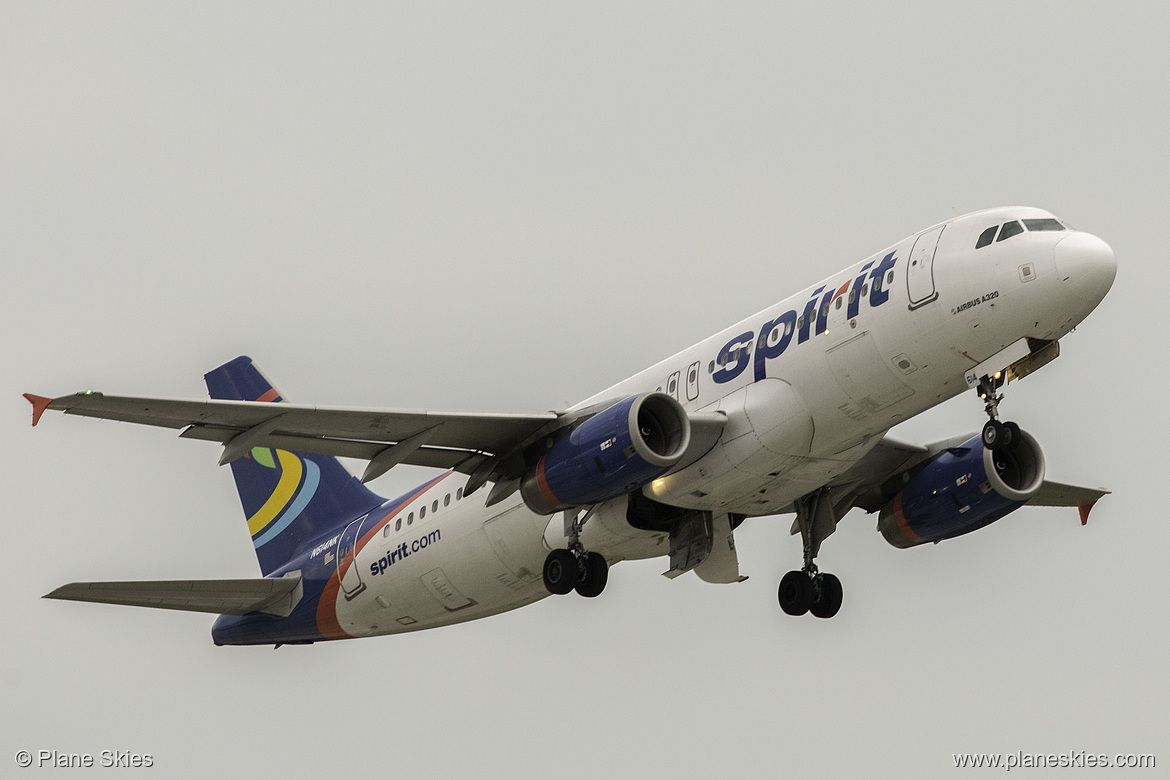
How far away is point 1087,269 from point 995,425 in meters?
3.15

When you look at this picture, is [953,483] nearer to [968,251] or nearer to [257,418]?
[968,251]

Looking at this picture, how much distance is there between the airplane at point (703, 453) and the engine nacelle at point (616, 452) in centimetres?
4

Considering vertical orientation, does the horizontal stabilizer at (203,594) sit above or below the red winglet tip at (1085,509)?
above

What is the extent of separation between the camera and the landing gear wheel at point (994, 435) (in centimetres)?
2434

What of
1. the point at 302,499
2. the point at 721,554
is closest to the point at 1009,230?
the point at 721,554

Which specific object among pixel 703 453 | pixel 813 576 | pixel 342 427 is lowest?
pixel 813 576

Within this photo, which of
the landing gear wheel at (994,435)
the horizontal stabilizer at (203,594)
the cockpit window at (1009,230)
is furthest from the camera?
the horizontal stabilizer at (203,594)

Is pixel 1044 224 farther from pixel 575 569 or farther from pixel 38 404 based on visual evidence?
pixel 38 404

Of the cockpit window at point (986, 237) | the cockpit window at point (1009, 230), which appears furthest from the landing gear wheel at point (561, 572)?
the cockpit window at point (1009, 230)

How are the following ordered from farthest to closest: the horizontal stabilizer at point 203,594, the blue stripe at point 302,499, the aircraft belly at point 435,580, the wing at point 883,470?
the blue stripe at point 302,499, the wing at point 883,470, the aircraft belly at point 435,580, the horizontal stabilizer at point 203,594

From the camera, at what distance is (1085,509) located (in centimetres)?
3322

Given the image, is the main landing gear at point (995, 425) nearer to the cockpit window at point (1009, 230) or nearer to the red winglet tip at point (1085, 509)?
the cockpit window at point (1009, 230)

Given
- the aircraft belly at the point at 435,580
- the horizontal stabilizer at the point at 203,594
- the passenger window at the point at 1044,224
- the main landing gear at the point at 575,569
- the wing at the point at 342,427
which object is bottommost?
the main landing gear at the point at 575,569

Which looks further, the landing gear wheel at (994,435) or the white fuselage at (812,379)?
the landing gear wheel at (994,435)
